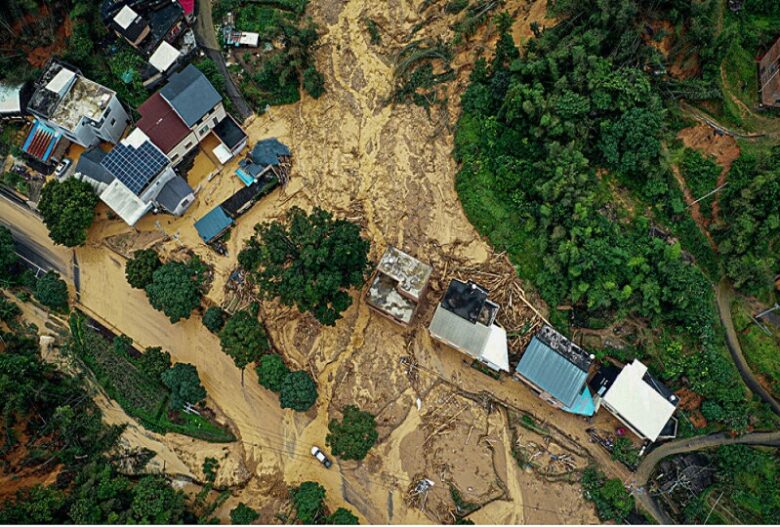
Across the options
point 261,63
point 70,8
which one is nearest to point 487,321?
point 261,63

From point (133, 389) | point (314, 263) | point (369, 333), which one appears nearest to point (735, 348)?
point (369, 333)

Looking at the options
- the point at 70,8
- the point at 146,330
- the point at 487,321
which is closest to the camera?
the point at 487,321

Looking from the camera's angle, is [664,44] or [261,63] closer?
[664,44]

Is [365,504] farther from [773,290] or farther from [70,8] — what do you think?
[70,8]

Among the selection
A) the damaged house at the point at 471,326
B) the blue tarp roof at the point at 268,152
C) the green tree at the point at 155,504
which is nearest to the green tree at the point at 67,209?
the blue tarp roof at the point at 268,152

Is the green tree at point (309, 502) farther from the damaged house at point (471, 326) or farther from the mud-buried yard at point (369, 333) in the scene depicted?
the damaged house at point (471, 326)
